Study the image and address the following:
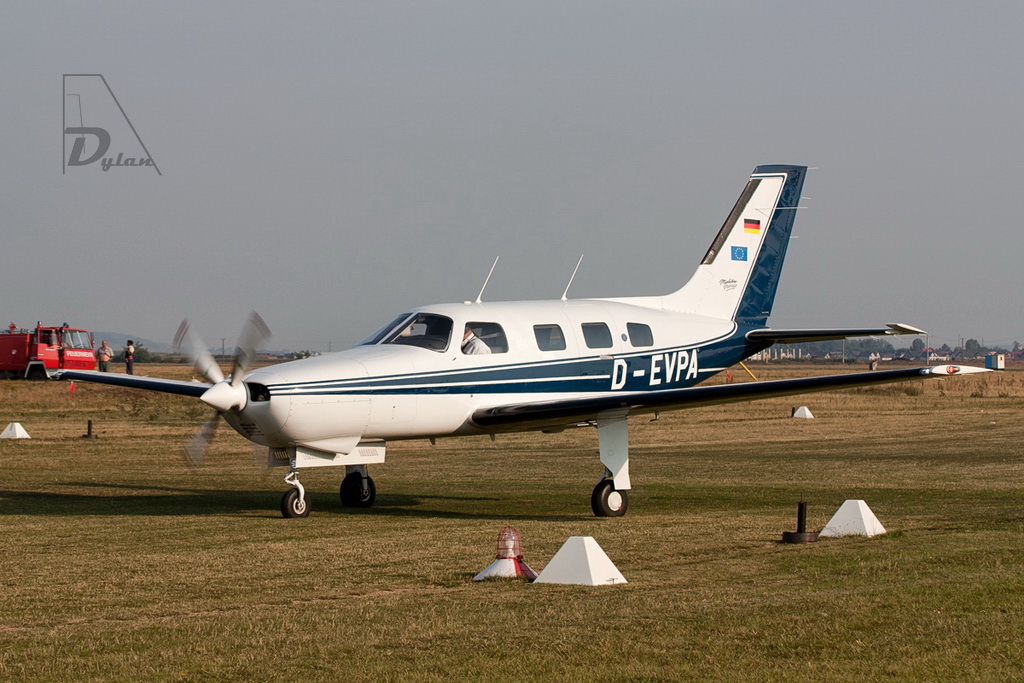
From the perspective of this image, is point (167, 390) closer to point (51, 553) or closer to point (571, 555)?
point (51, 553)

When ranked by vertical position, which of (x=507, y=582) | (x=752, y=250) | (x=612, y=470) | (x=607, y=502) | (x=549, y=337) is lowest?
(x=507, y=582)

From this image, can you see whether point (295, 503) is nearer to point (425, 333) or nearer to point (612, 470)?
point (425, 333)

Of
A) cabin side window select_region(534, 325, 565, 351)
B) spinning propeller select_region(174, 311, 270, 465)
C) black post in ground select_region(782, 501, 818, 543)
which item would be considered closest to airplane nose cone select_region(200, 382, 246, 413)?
spinning propeller select_region(174, 311, 270, 465)

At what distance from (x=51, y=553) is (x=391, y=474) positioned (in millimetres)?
11082

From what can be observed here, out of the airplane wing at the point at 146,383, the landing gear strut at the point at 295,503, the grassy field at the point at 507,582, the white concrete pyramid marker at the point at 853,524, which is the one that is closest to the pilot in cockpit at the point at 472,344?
the grassy field at the point at 507,582

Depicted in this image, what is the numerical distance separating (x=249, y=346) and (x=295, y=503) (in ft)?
7.47

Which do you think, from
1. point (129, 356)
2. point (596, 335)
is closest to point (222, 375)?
point (596, 335)

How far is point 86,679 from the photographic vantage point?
7.67 metres

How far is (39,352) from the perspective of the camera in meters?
57.6

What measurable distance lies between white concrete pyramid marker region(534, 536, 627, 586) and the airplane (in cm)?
503

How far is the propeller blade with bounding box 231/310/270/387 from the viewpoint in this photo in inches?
622

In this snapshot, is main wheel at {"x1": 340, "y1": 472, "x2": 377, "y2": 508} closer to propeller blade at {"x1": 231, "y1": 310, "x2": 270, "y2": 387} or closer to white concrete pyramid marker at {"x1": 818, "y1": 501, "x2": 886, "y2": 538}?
propeller blade at {"x1": 231, "y1": 310, "x2": 270, "y2": 387}

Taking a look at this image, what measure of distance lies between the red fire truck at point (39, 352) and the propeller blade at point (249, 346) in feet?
148

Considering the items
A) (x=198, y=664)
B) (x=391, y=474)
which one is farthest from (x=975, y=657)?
(x=391, y=474)
